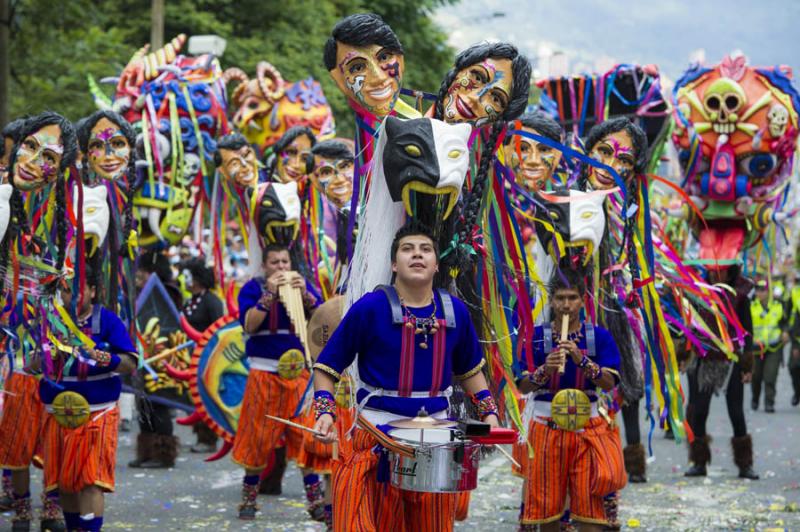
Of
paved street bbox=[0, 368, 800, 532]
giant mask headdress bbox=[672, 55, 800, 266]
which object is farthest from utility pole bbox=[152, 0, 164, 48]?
giant mask headdress bbox=[672, 55, 800, 266]

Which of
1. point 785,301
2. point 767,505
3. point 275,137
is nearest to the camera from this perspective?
point 767,505

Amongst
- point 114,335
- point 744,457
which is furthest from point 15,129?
point 744,457

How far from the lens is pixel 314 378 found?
546cm

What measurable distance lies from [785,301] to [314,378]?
14.1 meters

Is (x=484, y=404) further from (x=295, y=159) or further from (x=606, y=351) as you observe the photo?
(x=295, y=159)

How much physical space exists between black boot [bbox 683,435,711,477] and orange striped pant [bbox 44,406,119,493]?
16.8ft

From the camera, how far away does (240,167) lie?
9.82 m

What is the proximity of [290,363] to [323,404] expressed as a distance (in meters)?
3.57

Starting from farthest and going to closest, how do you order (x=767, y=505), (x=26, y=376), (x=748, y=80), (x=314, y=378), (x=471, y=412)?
1. (x=748, y=80)
2. (x=767, y=505)
3. (x=26, y=376)
4. (x=471, y=412)
5. (x=314, y=378)

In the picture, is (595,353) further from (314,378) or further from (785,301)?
(785,301)

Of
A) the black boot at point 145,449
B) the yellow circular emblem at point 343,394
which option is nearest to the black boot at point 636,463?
the black boot at point 145,449

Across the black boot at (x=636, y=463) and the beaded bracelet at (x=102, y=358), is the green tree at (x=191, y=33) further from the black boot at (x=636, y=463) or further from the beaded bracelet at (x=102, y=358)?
the black boot at (x=636, y=463)

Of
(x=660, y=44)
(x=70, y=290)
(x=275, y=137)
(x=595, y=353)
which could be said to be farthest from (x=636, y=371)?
(x=660, y=44)

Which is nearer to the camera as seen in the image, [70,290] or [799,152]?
[70,290]
